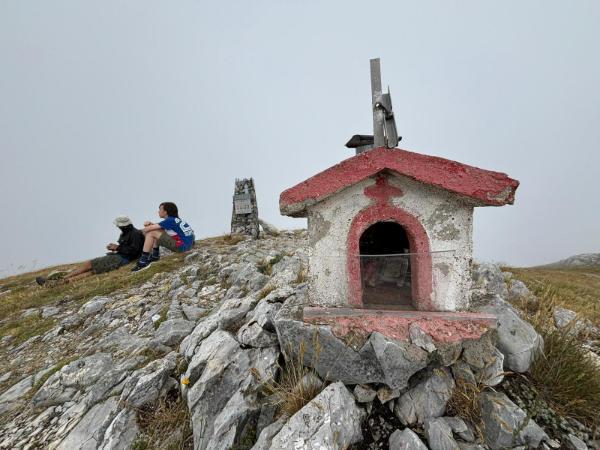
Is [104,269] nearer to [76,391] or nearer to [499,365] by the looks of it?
[76,391]

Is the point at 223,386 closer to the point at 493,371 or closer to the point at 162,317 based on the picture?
the point at 493,371

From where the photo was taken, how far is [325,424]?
8.00 feet

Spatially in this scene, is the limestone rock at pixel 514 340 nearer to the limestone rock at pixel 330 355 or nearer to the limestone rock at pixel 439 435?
the limestone rock at pixel 439 435

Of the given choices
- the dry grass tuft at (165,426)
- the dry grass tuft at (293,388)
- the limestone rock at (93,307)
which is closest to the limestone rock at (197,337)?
the dry grass tuft at (165,426)

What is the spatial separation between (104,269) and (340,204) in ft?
35.0

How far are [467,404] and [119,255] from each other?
1159 cm

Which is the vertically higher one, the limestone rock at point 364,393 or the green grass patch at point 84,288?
the green grass patch at point 84,288

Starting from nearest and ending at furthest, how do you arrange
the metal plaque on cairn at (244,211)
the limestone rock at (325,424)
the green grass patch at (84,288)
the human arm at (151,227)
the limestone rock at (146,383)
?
the limestone rock at (325,424) → the limestone rock at (146,383) → the green grass patch at (84,288) → the human arm at (151,227) → the metal plaque on cairn at (244,211)

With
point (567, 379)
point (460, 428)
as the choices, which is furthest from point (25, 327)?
point (567, 379)

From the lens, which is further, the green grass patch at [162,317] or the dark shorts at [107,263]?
the dark shorts at [107,263]

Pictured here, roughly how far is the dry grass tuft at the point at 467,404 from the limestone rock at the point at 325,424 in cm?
91

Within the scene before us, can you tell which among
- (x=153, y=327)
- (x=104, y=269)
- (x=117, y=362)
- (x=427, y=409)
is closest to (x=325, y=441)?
(x=427, y=409)

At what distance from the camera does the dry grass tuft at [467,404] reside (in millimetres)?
2609

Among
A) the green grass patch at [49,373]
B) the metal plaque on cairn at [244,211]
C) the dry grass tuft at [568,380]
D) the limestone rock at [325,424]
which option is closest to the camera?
the limestone rock at [325,424]
